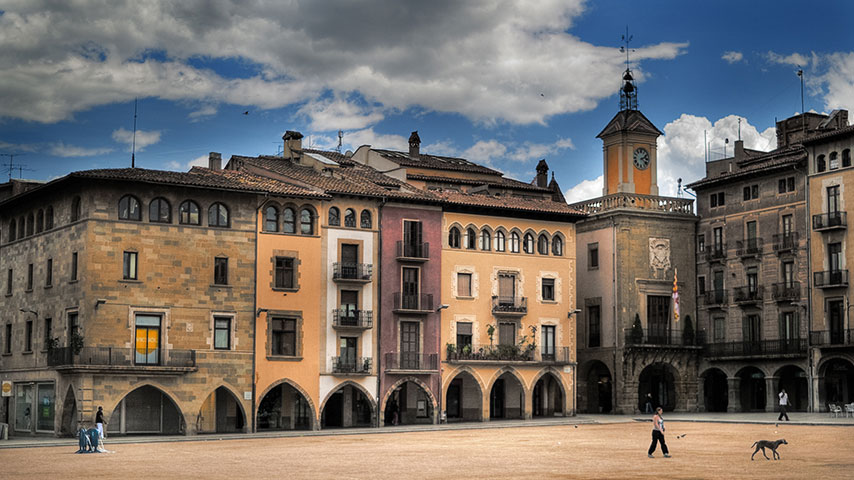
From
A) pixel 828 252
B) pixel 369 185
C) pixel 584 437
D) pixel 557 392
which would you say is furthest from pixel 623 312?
pixel 584 437

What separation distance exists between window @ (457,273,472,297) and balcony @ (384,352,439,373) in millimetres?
3930

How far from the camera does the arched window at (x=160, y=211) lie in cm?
5561

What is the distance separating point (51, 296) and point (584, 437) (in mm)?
25682

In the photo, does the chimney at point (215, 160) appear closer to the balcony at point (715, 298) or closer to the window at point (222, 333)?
the window at point (222, 333)

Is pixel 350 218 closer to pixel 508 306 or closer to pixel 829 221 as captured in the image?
pixel 508 306

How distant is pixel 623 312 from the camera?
71375 mm

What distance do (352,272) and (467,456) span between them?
79.0 feet

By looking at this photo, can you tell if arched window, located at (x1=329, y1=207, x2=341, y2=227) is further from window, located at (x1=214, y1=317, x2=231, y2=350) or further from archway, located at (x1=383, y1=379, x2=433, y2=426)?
archway, located at (x1=383, y1=379, x2=433, y2=426)

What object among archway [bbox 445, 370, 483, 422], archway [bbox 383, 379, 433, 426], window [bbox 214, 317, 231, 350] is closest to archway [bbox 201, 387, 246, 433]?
window [bbox 214, 317, 231, 350]

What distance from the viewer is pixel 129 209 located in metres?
55.2

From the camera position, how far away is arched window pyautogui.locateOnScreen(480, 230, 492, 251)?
66.5 metres

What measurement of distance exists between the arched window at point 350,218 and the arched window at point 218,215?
653 cm

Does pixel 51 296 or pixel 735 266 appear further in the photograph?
pixel 735 266

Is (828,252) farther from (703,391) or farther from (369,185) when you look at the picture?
(369,185)
